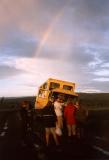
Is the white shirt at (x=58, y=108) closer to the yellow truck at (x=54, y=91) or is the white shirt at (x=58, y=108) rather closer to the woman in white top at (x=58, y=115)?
the woman in white top at (x=58, y=115)

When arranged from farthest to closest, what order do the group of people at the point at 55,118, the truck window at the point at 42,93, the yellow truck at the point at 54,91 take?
the truck window at the point at 42,93 < the yellow truck at the point at 54,91 < the group of people at the point at 55,118

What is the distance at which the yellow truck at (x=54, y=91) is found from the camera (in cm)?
3077

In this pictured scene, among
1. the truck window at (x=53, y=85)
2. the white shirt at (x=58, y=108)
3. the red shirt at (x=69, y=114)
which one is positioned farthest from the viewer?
the truck window at (x=53, y=85)

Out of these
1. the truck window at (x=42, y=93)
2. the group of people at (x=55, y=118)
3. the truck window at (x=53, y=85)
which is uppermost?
the truck window at (x=53, y=85)

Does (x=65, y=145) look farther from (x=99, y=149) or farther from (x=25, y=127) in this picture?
(x=25, y=127)

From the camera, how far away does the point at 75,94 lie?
3183cm

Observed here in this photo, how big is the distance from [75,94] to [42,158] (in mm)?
18368

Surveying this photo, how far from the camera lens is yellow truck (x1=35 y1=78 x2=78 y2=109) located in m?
30.8

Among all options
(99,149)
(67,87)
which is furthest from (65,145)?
(67,87)

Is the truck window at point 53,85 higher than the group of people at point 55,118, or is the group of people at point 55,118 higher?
the truck window at point 53,85

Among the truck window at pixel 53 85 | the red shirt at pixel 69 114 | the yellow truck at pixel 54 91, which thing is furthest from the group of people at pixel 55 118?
the truck window at pixel 53 85

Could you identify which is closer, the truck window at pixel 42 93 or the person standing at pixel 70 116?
the person standing at pixel 70 116

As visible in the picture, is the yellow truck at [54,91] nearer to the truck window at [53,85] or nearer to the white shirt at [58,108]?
the truck window at [53,85]

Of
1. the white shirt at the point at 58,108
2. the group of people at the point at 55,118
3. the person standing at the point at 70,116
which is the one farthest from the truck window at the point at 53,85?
the white shirt at the point at 58,108
